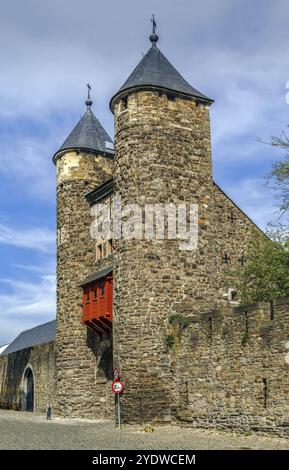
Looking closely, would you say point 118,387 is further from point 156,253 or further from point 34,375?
point 34,375

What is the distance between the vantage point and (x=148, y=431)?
60.4 feet

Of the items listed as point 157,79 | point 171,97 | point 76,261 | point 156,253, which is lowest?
point 156,253

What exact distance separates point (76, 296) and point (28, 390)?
1253cm

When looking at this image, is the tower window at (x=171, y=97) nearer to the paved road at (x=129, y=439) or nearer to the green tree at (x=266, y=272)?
the green tree at (x=266, y=272)

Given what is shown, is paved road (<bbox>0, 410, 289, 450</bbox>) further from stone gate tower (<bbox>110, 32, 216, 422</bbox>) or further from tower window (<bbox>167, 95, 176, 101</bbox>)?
tower window (<bbox>167, 95, 176, 101</bbox>)

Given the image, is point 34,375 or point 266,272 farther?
point 34,375

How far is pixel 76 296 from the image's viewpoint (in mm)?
26344

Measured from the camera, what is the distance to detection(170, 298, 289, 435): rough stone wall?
622 inches

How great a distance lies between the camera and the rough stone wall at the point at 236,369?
15797 millimetres

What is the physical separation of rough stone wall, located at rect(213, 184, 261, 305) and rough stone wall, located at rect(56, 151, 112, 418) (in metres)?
5.23

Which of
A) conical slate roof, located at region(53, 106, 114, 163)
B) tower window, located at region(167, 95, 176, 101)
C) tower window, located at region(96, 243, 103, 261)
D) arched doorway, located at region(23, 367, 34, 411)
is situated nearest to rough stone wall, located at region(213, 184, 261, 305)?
tower window, located at region(167, 95, 176, 101)

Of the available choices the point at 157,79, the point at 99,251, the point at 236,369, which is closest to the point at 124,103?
the point at 157,79

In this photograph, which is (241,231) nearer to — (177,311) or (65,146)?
(177,311)
